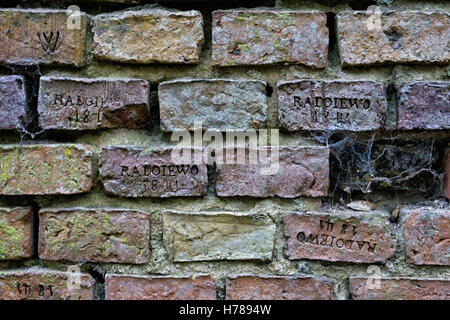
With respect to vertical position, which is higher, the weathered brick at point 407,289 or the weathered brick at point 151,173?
the weathered brick at point 151,173

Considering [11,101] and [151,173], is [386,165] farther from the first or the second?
[11,101]

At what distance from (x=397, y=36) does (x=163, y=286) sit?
0.61m

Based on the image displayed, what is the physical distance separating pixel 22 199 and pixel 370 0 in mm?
726

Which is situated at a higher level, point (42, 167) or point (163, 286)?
point (42, 167)

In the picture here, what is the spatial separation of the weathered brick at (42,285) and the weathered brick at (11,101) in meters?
0.27

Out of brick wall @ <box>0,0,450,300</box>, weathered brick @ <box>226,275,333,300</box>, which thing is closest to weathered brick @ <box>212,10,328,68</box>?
brick wall @ <box>0,0,450,300</box>

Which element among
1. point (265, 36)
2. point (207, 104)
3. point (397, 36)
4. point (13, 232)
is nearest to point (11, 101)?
point (13, 232)

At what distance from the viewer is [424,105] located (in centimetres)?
70

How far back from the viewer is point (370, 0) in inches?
28.4

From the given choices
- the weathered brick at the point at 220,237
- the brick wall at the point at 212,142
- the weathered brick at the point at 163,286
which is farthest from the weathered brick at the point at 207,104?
the weathered brick at the point at 163,286

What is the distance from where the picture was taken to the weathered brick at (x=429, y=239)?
703 millimetres

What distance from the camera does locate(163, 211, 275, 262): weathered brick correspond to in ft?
2.33

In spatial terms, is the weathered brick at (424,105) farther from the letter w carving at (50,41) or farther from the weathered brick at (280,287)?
the letter w carving at (50,41)

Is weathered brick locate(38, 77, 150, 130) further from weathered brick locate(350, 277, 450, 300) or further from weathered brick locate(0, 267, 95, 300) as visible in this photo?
weathered brick locate(350, 277, 450, 300)
